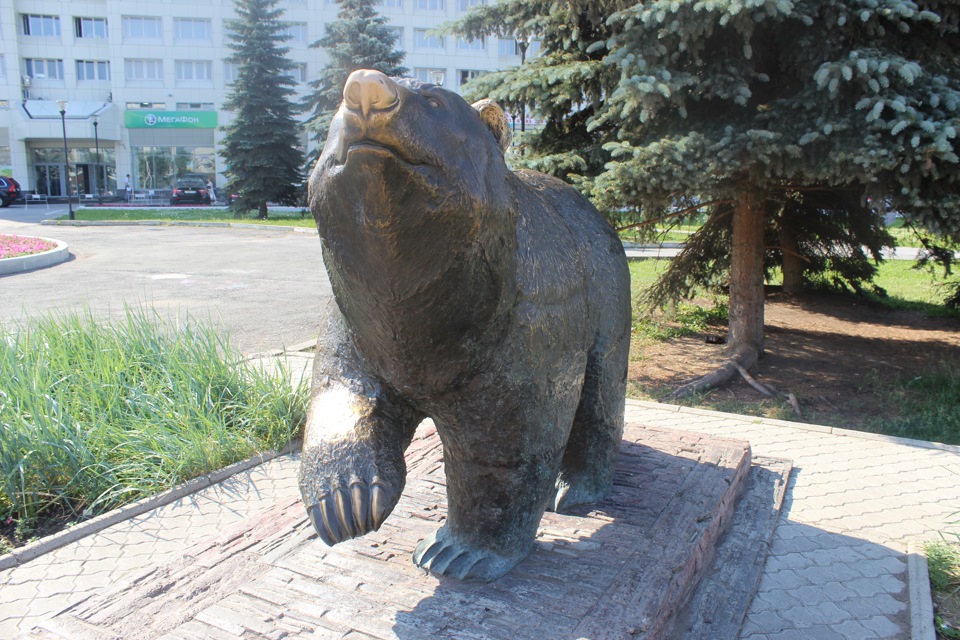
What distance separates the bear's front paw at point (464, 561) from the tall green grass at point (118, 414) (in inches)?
86.4

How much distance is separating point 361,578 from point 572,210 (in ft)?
5.38

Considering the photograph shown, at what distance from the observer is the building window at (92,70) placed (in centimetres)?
3881

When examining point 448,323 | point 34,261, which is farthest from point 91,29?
point 448,323

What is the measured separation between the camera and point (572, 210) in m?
3.04

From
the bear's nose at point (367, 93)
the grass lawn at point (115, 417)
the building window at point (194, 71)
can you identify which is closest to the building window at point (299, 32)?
the building window at point (194, 71)

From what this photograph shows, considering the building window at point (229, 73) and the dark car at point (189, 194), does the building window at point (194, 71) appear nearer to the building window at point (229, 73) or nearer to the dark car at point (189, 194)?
the building window at point (229, 73)

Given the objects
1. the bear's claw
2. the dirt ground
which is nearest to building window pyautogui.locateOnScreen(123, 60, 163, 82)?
the dirt ground

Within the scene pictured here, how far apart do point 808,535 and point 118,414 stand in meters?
3.94

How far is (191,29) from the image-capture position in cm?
3775

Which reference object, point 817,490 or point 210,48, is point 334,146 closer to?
point 817,490

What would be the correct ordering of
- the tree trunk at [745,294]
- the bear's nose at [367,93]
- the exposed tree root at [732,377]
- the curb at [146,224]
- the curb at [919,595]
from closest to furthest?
the bear's nose at [367,93]
the curb at [919,595]
the exposed tree root at [732,377]
the tree trunk at [745,294]
the curb at [146,224]

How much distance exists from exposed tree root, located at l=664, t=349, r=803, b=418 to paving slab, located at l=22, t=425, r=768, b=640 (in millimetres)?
2838

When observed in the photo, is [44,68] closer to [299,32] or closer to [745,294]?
[299,32]

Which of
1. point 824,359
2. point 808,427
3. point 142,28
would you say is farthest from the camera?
point 142,28
